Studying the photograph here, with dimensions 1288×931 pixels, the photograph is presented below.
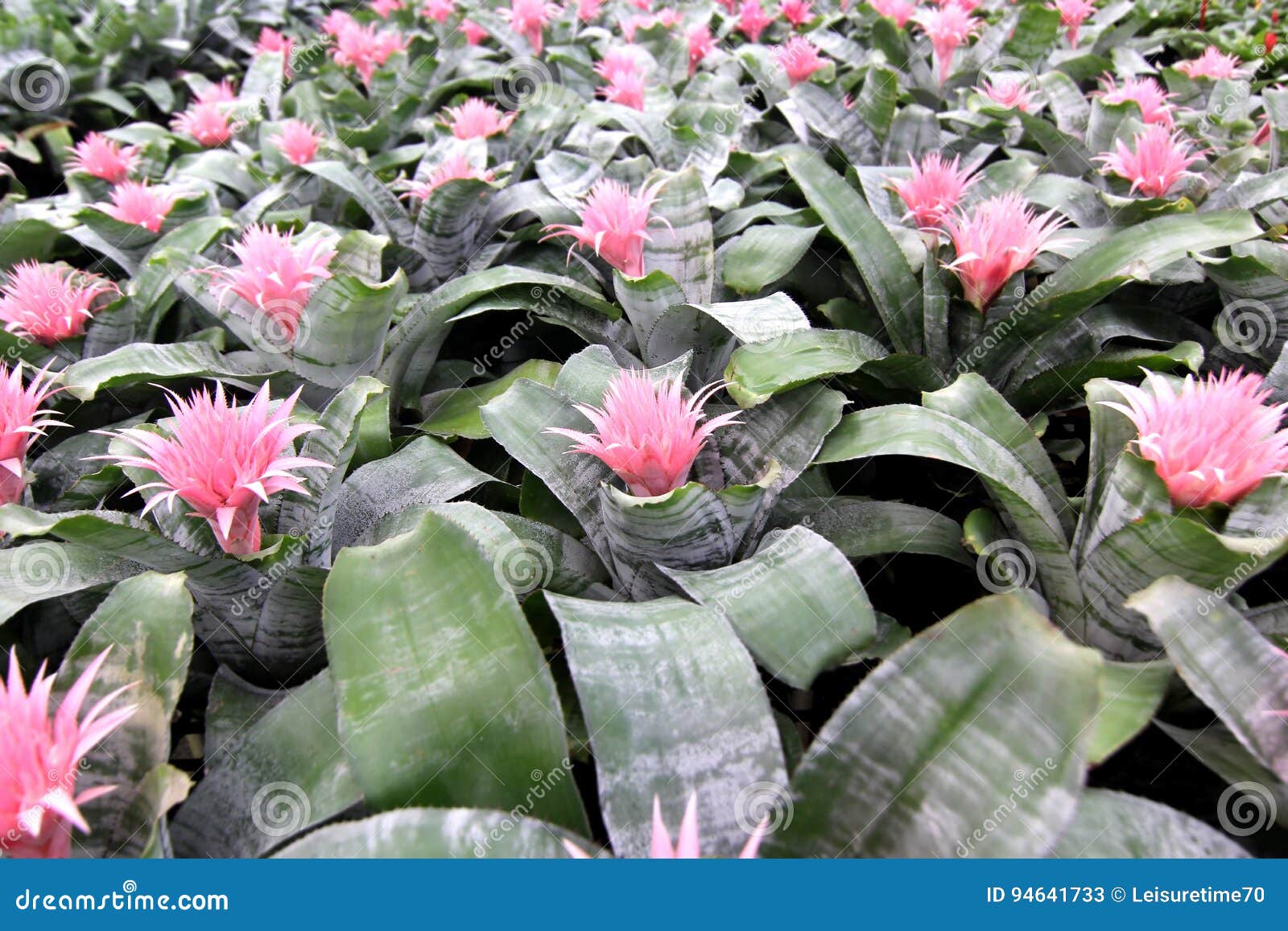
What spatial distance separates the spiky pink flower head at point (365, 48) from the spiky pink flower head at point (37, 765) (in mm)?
2648

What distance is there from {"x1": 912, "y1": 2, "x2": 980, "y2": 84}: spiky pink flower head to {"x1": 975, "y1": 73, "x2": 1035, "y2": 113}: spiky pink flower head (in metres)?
0.16

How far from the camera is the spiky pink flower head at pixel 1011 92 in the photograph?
206 centimetres

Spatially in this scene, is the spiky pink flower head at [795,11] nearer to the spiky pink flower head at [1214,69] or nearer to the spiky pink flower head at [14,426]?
the spiky pink flower head at [1214,69]

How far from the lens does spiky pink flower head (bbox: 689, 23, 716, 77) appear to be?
2.68 m

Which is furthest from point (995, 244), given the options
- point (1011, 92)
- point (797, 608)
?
point (1011, 92)

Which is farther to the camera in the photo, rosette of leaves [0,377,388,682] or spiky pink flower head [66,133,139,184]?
spiky pink flower head [66,133,139,184]

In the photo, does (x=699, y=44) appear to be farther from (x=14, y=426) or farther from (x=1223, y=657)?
(x=1223, y=657)

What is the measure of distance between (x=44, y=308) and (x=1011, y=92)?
7.53 feet

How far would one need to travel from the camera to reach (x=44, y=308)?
4.90 feet

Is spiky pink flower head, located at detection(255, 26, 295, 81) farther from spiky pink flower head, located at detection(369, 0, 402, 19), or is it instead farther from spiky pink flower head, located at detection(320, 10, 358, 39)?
spiky pink flower head, located at detection(369, 0, 402, 19)

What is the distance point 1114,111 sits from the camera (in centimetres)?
181

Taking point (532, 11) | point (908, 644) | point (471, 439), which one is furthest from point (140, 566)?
point (532, 11)


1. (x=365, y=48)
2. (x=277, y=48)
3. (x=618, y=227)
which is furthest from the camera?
(x=277, y=48)

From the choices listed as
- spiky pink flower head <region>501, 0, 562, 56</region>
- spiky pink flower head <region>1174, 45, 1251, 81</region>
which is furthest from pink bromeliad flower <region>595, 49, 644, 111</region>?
spiky pink flower head <region>1174, 45, 1251, 81</region>
